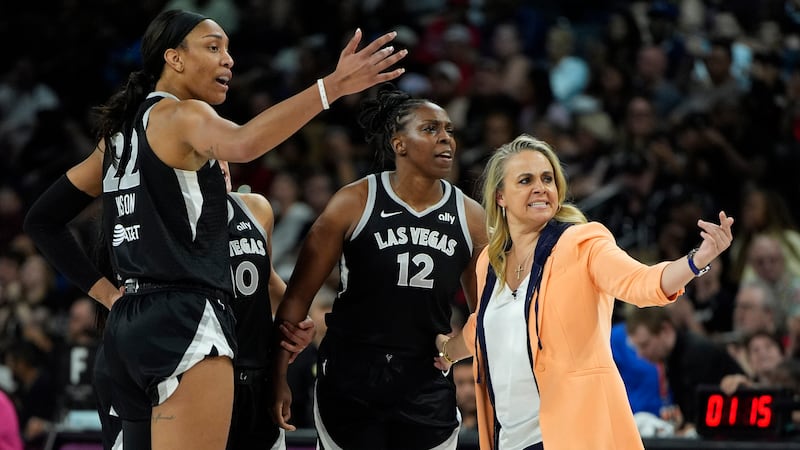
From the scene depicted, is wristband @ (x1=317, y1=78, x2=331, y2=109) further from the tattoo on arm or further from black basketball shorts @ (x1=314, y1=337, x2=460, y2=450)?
black basketball shorts @ (x1=314, y1=337, x2=460, y2=450)

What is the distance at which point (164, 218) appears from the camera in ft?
14.0

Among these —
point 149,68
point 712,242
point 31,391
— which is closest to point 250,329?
point 149,68

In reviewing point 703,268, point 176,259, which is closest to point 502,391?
point 703,268

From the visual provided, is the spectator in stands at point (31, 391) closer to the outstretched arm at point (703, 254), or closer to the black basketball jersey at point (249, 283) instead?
the black basketball jersey at point (249, 283)

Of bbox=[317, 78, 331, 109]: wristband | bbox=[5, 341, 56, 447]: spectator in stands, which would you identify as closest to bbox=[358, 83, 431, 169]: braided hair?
bbox=[317, 78, 331, 109]: wristband

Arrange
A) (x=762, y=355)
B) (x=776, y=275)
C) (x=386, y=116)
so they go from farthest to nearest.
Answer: (x=776, y=275) → (x=762, y=355) → (x=386, y=116)

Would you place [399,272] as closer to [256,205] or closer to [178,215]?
[256,205]

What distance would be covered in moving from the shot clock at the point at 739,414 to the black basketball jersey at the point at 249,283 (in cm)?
254

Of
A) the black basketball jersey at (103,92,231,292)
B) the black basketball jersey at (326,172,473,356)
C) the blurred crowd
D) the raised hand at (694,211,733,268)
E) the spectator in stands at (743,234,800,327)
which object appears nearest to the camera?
the raised hand at (694,211,733,268)

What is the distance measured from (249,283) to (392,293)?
679 millimetres

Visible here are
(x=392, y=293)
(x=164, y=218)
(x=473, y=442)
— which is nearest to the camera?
(x=164, y=218)

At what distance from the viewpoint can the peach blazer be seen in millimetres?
4352

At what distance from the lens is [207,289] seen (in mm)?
4297

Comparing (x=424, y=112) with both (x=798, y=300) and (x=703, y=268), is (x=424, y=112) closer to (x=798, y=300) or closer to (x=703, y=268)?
(x=703, y=268)
